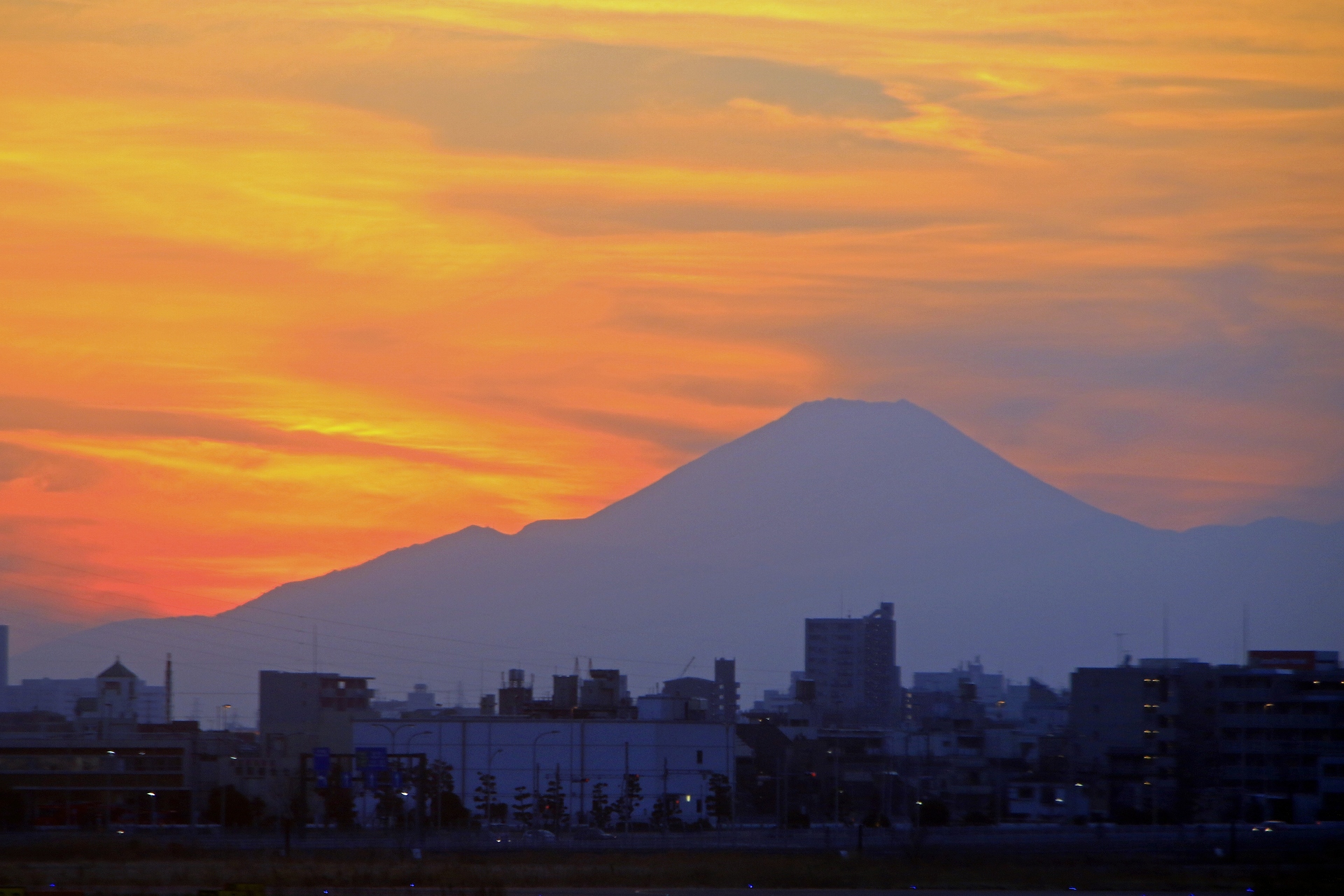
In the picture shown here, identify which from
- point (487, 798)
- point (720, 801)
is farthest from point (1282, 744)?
point (487, 798)

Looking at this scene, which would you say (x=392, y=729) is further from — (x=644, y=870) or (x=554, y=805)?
(x=644, y=870)

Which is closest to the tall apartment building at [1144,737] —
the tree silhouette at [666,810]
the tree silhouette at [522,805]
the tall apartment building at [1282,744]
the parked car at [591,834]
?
the tall apartment building at [1282,744]

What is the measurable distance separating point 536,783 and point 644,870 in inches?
1857

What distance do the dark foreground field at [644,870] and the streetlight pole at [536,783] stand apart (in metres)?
31.3

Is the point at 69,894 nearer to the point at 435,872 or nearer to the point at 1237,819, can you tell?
the point at 435,872

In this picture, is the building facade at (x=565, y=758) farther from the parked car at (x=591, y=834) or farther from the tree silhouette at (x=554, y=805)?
the parked car at (x=591, y=834)

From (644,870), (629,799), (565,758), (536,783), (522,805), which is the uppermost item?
(644,870)

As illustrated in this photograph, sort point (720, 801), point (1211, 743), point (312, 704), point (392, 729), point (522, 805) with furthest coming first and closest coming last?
point (312, 704) → point (1211, 743) → point (392, 729) → point (522, 805) → point (720, 801)

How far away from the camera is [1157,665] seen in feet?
382

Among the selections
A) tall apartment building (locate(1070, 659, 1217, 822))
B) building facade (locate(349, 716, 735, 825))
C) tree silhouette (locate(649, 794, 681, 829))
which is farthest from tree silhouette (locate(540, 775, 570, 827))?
tall apartment building (locate(1070, 659, 1217, 822))

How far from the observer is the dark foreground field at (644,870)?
133ft

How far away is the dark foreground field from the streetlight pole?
31.3 meters

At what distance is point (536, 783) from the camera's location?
304 feet

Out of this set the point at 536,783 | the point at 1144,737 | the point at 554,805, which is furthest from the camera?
the point at 1144,737
